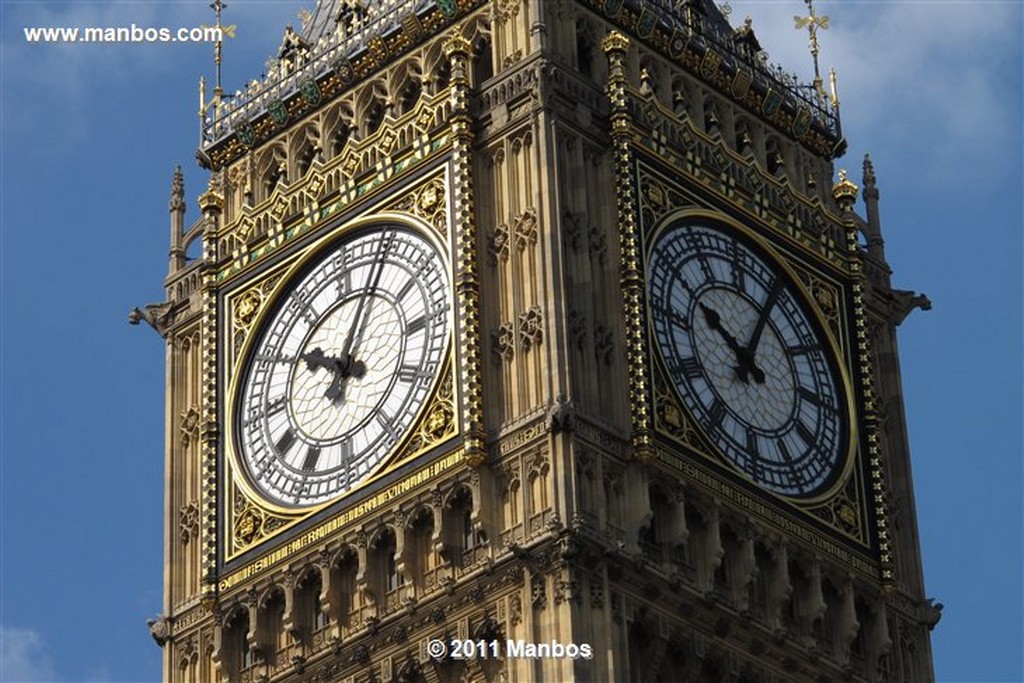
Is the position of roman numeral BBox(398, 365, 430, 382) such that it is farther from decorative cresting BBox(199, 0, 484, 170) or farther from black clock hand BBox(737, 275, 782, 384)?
decorative cresting BBox(199, 0, 484, 170)

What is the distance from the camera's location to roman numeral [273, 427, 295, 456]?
5922cm

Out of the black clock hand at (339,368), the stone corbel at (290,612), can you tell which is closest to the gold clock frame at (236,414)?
the stone corbel at (290,612)

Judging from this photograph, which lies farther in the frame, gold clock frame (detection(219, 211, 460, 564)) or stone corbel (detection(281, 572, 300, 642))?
stone corbel (detection(281, 572, 300, 642))

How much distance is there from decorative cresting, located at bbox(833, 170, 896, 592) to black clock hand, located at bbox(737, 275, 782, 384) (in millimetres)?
1570

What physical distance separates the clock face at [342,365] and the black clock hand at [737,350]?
3870 mm

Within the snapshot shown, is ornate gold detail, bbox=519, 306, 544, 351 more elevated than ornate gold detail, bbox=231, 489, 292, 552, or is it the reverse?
ornate gold detail, bbox=519, 306, 544, 351

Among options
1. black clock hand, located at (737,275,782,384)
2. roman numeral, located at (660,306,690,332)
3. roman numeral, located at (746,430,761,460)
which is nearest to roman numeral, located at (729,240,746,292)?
black clock hand, located at (737,275,782,384)

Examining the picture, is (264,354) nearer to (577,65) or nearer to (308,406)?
(308,406)

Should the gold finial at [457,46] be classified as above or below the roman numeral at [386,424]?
above

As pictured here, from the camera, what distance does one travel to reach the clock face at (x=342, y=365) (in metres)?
58.0

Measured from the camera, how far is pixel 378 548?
57.2 meters

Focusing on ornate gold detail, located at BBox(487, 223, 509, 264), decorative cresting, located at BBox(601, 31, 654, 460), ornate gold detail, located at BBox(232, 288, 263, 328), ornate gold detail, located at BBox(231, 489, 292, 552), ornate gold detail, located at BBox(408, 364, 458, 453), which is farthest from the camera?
ornate gold detail, located at BBox(232, 288, 263, 328)

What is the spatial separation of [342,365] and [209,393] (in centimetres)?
269

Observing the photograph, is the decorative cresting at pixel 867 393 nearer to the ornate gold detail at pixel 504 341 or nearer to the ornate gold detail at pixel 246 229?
the ornate gold detail at pixel 504 341
